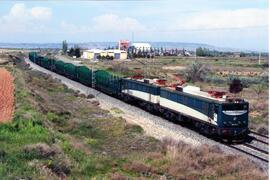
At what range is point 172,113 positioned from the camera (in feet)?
111

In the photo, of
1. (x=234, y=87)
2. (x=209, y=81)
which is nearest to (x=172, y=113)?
(x=234, y=87)

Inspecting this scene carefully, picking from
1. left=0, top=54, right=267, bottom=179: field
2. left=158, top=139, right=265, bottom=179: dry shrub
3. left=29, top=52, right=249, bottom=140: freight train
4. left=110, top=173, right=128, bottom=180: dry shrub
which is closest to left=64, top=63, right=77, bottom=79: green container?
left=29, top=52, right=249, bottom=140: freight train

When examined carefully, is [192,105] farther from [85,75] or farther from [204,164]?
[85,75]

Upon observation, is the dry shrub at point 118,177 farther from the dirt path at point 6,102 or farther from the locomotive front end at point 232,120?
the dirt path at point 6,102

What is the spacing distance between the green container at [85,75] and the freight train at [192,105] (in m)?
13.5

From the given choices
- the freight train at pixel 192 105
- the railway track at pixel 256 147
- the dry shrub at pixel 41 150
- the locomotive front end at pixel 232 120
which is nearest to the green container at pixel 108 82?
the freight train at pixel 192 105

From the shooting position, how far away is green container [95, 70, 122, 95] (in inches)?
1919

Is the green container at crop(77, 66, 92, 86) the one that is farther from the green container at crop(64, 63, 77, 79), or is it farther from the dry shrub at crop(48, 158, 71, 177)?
the dry shrub at crop(48, 158, 71, 177)

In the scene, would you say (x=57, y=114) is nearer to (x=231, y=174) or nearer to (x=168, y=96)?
(x=168, y=96)

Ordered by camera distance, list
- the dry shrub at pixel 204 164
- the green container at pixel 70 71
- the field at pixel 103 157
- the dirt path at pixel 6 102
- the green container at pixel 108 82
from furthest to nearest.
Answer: the green container at pixel 70 71 → the green container at pixel 108 82 → the dirt path at pixel 6 102 → the dry shrub at pixel 204 164 → the field at pixel 103 157

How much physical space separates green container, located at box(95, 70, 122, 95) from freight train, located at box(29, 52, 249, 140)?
99 mm

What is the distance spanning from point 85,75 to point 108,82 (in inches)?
498

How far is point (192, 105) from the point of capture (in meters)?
30.0

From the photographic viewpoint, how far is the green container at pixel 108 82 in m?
48.7
